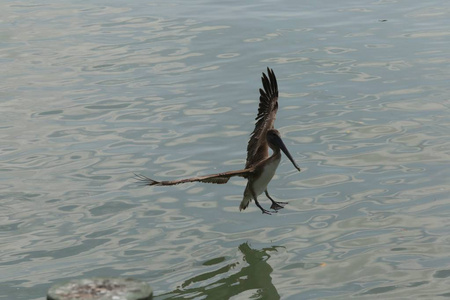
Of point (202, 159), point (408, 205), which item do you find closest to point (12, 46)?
point (202, 159)

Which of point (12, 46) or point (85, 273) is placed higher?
point (12, 46)

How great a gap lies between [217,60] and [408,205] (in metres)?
5.95

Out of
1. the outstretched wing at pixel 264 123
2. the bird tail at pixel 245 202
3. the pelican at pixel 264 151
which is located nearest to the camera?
the pelican at pixel 264 151

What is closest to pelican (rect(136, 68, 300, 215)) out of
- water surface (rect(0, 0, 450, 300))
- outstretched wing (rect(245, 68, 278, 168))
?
outstretched wing (rect(245, 68, 278, 168))

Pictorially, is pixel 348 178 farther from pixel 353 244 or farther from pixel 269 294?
pixel 269 294

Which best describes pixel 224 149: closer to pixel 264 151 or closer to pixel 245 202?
pixel 245 202

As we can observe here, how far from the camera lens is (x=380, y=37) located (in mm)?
16031

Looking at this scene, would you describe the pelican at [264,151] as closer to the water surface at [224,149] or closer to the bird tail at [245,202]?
the bird tail at [245,202]

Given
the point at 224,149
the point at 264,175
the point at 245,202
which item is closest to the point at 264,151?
the point at 264,175

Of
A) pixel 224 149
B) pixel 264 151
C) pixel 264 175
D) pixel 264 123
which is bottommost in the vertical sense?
pixel 224 149

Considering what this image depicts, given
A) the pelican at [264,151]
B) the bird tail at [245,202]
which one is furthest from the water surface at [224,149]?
the pelican at [264,151]

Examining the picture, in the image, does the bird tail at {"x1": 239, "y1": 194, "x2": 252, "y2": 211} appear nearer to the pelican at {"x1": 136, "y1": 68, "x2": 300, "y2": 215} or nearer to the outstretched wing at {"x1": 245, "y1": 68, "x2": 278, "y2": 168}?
the pelican at {"x1": 136, "y1": 68, "x2": 300, "y2": 215}

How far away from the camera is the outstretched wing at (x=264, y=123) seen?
9.34m

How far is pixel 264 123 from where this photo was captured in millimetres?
9445
